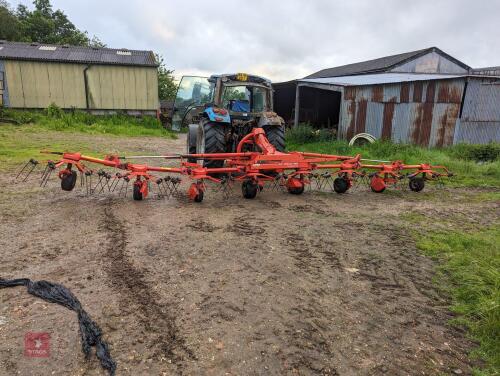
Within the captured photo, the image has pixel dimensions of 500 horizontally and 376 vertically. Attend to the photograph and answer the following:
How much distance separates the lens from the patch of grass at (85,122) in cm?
1448

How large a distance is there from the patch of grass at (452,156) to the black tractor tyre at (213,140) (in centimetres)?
432

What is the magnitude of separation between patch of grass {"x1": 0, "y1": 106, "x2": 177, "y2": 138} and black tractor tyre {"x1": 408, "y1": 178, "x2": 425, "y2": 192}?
10553mm

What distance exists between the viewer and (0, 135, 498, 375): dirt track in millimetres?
2344

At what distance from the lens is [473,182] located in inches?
287

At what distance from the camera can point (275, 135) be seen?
23.3 feet

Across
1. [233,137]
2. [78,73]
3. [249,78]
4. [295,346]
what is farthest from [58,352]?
[78,73]

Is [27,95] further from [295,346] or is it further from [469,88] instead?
[295,346]

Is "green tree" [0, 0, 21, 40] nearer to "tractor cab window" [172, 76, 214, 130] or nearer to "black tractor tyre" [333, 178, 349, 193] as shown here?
"tractor cab window" [172, 76, 214, 130]

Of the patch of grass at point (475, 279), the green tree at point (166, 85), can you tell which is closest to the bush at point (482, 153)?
the patch of grass at point (475, 279)

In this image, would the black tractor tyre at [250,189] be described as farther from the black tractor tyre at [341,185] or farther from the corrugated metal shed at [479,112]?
the corrugated metal shed at [479,112]

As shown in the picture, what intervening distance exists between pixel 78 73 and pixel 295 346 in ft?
55.2

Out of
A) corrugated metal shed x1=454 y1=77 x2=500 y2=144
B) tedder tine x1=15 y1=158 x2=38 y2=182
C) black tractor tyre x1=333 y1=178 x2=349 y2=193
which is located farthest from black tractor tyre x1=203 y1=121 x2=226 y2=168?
corrugated metal shed x1=454 y1=77 x2=500 y2=144

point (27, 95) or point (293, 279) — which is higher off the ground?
point (27, 95)

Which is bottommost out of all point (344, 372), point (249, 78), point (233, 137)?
point (344, 372)
